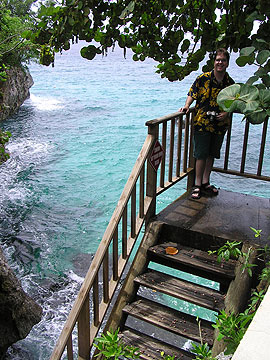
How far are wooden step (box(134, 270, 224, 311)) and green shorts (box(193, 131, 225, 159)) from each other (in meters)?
1.64

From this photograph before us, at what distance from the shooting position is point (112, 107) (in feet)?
87.3

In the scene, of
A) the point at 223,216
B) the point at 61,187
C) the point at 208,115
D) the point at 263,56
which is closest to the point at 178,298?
the point at 223,216

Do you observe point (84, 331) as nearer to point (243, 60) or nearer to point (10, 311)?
point (10, 311)

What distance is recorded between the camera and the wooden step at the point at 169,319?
11.2 feet

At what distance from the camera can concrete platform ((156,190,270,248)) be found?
13.4ft

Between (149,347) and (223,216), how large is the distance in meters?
1.75

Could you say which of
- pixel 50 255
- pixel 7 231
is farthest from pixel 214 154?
pixel 7 231

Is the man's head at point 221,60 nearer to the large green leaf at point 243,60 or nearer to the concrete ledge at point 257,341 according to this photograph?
the large green leaf at point 243,60

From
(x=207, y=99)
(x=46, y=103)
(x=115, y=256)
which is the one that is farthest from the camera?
(x=46, y=103)

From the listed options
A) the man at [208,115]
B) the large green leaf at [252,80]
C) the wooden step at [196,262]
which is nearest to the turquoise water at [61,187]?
the wooden step at [196,262]

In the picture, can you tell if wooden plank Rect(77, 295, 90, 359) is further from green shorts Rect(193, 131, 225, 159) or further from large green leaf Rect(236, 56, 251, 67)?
green shorts Rect(193, 131, 225, 159)

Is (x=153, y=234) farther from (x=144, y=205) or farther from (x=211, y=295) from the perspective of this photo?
(x=211, y=295)

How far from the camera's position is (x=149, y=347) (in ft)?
11.5

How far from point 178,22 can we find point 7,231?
713 cm
